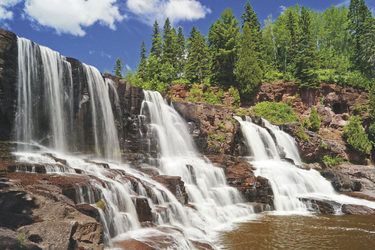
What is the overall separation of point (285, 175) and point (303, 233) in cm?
897

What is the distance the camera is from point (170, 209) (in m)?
9.84

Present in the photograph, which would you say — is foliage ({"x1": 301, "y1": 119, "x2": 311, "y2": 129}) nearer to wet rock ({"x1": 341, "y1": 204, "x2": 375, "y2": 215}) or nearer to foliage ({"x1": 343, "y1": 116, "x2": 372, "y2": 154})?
foliage ({"x1": 343, "y1": 116, "x2": 372, "y2": 154})

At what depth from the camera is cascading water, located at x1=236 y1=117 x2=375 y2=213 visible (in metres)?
14.6

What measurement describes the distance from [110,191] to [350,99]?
37.4m

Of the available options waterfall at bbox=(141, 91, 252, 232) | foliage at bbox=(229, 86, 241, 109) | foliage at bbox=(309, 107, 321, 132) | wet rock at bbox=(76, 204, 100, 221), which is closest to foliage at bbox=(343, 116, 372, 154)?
foliage at bbox=(309, 107, 321, 132)

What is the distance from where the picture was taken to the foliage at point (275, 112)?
108 feet

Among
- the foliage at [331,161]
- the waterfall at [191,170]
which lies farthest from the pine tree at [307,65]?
the waterfall at [191,170]

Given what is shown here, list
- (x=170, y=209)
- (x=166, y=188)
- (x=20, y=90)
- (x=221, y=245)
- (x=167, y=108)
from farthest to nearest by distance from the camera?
(x=167, y=108), (x=20, y=90), (x=166, y=188), (x=170, y=209), (x=221, y=245)

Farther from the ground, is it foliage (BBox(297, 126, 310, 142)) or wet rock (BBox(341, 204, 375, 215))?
foliage (BBox(297, 126, 310, 142))

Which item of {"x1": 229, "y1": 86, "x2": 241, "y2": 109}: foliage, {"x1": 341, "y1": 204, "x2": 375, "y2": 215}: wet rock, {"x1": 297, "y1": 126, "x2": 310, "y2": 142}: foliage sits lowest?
{"x1": 341, "y1": 204, "x2": 375, "y2": 215}: wet rock

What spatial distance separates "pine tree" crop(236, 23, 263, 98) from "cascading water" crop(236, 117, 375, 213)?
10.6 m

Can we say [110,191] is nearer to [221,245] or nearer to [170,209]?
[170,209]

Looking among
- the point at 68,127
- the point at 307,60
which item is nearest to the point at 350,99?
the point at 307,60

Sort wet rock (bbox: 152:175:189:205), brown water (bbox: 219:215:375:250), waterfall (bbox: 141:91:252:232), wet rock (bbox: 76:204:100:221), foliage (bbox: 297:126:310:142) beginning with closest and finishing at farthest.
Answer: wet rock (bbox: 76:204:100:221), brown water (bbox: 219:215:375:250), wet rock (bbox: 152:175:189:205), waterfall (bbox: 141:91:252:232), foliage (bbox: 297:126:310:142)
